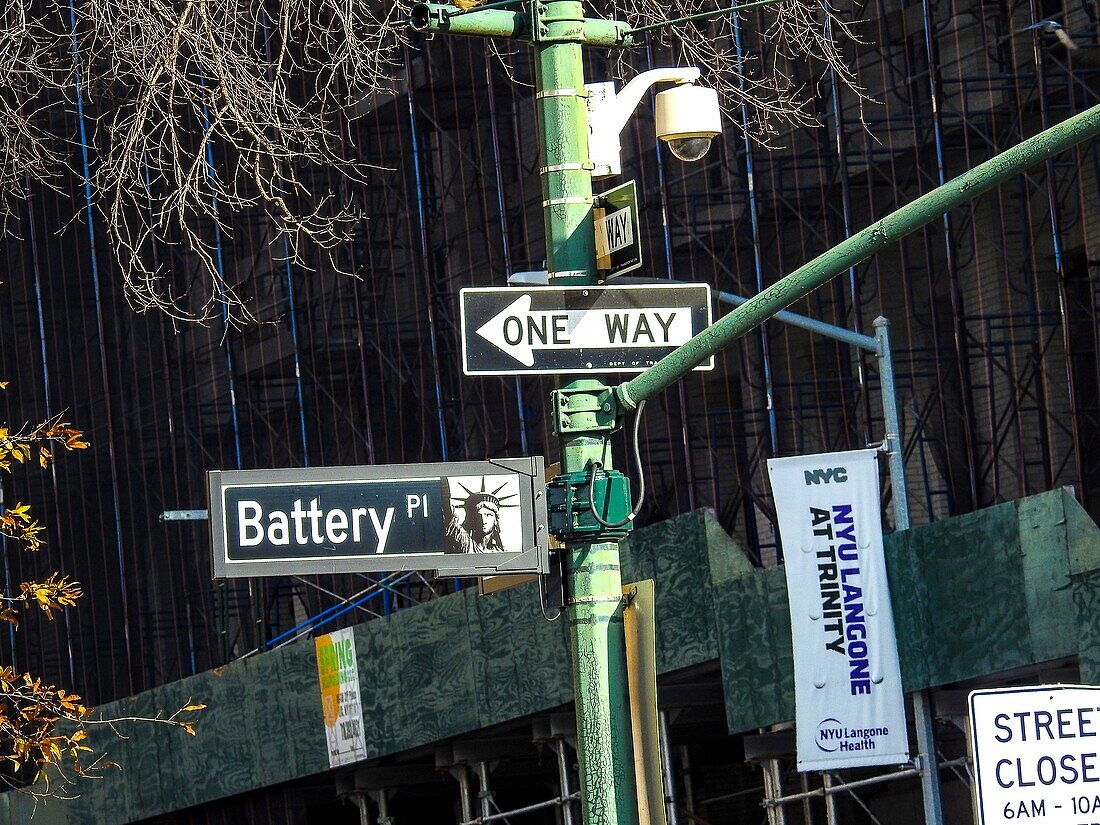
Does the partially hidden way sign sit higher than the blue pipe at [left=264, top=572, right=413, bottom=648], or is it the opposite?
the blue pipe at [left=264, top=572, right=413, bottom=648]

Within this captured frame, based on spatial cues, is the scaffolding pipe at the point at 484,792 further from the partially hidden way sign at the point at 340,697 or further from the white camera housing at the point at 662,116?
the white camera housing at the point at 662,116

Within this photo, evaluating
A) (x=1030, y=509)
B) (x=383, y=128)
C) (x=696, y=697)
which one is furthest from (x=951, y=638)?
(x=383, y=128)

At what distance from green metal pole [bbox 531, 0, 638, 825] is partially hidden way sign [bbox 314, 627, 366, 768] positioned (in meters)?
21.3

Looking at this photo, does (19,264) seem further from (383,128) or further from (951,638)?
(951,638)

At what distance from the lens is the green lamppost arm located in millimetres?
7586

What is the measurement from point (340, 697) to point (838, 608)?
11219 millimetres

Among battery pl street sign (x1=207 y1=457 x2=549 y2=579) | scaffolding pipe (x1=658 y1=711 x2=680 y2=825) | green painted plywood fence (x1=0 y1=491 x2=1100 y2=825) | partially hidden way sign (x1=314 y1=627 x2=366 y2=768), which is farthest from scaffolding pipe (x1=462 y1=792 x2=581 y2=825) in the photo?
battery pl street sign (x1=207 y1=457 x2=549 y2=579)

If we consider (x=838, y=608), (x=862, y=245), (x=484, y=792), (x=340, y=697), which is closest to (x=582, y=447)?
(x=862, y=245)

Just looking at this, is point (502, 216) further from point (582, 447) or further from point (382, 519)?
point (382, 519)

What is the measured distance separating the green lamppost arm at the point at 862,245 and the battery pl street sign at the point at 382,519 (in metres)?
0.67

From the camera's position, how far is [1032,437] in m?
29.5

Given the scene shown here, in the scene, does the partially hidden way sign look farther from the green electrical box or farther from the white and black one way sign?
the green electrical box

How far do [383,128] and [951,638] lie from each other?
17829 millimetres

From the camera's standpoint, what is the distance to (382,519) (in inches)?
356
